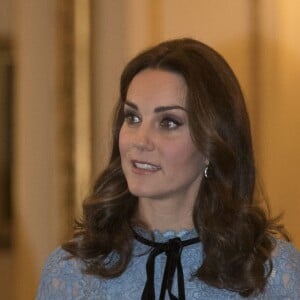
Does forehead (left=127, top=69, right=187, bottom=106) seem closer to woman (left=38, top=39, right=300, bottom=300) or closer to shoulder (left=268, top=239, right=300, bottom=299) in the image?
woman (left=38, top=39, right=300, bottom=300)

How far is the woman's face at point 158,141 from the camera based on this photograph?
2064mm

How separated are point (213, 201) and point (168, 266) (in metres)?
0.20

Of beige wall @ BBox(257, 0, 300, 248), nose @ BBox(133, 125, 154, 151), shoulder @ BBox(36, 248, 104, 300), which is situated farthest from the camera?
beige wall @ BBox(257, 0, 300, 248)

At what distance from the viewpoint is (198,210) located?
86.0 inches

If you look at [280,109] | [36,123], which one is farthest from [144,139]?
[36,123]

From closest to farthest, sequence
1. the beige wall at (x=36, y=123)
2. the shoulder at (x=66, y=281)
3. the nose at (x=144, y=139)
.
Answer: the nose at (x=144, y=139), the shoulder at (x=66, y=281), the beige wall at (x=36, y=123)

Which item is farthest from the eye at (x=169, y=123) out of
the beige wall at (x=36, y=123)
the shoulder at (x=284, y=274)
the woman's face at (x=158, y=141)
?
the beige wall at (x=36, y=123)

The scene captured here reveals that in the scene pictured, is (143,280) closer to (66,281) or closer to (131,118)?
(66,281)

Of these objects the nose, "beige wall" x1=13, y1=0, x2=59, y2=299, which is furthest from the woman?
"beige wall" x1=13, y1=0, x2=59, y2=299

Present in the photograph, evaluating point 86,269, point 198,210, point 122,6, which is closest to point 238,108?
point 198,210

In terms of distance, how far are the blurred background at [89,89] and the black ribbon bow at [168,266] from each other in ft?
2.78

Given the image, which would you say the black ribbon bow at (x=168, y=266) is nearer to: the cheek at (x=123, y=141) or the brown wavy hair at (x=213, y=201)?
the brown wavy hair at (x=213, y=201)

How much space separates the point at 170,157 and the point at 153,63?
0.86 ft

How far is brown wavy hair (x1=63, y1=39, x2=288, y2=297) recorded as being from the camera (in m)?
2.12
